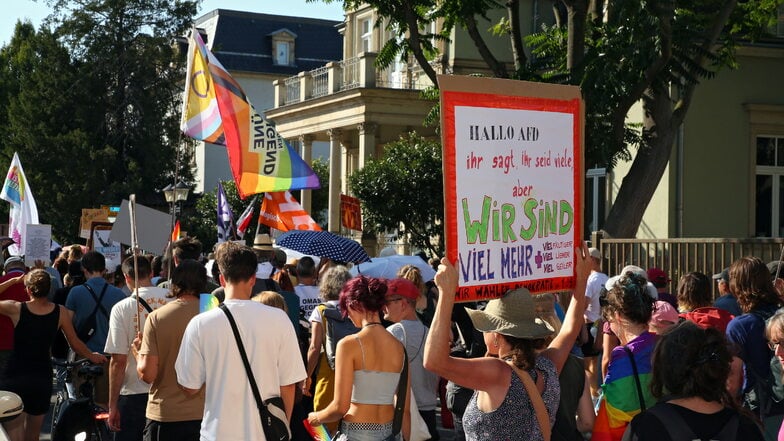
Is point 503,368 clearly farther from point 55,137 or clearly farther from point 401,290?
point 55,137

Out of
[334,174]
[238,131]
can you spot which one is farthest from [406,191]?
[238,131]

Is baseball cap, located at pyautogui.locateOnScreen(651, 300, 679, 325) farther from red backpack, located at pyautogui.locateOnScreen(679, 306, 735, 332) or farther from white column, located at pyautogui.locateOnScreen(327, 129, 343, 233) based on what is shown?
white column, located at pyautogui.locateOnScreen(327, 129, 343, 233)

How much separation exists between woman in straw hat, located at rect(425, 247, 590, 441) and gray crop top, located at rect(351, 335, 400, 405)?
1.32 m

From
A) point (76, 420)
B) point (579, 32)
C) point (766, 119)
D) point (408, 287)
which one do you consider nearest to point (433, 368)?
point (408, 287)

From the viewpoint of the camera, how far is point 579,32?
17.5 metres

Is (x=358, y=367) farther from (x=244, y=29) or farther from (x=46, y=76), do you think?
(x=244, y=29)

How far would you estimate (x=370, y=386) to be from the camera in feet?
20.9

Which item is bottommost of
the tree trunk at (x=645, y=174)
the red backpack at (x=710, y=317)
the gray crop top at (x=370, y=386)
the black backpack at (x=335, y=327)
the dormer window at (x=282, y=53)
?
the gray crop top at (x=370, y=386)

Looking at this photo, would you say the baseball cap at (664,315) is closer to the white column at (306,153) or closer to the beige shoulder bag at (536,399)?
the beige shoulder bag at (536,399)

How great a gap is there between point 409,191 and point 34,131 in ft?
90.8

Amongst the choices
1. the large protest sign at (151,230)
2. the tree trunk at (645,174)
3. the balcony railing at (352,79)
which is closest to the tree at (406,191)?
the balcony railing at (352,79)

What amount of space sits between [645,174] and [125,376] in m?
11.9

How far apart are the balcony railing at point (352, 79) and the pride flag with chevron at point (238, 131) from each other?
2058cm

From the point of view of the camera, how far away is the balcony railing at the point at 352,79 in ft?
110
